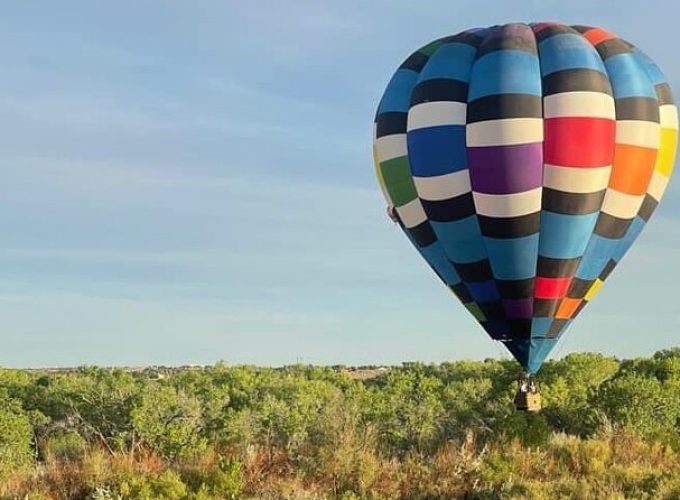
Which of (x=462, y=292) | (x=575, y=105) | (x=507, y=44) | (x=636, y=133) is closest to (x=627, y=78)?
(x=636, y=133)

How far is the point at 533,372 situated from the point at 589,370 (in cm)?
3070

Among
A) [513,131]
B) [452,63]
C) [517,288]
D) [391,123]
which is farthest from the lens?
[391,123]

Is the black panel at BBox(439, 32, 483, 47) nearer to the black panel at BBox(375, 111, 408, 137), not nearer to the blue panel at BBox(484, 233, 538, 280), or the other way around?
the black panel at BBox(375, 111, 408, 137)

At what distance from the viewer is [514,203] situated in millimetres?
16266

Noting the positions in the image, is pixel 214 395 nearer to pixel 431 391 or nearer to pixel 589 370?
pixel 431 391

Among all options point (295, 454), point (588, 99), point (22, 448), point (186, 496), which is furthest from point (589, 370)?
point (186, 496)

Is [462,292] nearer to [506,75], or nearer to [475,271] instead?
[475,271]

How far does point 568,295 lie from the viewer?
17.0m

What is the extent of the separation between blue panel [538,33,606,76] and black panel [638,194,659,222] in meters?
2.90

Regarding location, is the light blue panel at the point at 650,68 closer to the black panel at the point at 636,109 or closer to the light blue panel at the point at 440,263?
the black panel at the point at 636,109

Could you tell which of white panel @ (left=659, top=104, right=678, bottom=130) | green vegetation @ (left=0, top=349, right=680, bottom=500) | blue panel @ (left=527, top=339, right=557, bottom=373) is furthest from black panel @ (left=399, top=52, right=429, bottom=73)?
Answer: green vegetation @ (left=0, top=349, right=680, bottom=500)

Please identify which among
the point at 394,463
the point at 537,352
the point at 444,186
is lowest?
the point at 394,463

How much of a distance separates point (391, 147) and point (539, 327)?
16.0 ft

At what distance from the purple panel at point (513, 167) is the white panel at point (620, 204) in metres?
1.58
